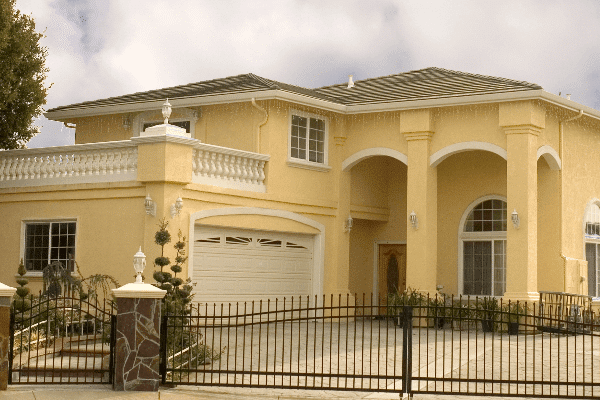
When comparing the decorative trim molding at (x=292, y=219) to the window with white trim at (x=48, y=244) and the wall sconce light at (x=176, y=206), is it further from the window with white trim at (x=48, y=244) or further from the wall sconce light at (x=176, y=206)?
the window with white trim at (x=48, y=244)

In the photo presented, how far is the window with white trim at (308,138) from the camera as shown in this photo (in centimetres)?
2231

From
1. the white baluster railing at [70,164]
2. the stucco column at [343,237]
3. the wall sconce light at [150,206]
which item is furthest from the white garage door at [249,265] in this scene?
the white baluster railing at [70,164]

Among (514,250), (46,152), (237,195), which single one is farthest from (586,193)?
(46,152)

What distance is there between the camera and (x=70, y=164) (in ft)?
65.7

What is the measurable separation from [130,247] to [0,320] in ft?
22.9

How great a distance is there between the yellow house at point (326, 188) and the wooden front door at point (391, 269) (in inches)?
1.6

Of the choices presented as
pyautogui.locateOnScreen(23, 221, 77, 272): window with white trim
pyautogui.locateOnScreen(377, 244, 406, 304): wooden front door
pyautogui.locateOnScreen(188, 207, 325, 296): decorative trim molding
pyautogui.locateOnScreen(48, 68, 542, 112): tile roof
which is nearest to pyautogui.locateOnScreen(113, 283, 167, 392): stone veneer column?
pyautogui.locateOnScreen(188, 207, 325, 296): decorative trim molding

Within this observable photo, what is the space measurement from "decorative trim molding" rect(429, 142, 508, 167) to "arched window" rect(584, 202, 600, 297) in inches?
157

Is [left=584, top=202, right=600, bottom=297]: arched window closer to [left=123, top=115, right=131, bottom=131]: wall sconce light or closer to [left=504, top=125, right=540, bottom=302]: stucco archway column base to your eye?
[left=504, top=125, right=540, bottom=302]: stucco archway column base

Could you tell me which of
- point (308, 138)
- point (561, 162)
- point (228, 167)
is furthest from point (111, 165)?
point (561, 162)

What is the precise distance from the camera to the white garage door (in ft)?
64.2

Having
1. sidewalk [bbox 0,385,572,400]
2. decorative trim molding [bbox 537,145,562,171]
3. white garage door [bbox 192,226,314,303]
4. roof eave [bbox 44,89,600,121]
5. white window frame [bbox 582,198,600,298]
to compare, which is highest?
roof eave [bbox 44,89,600,121]

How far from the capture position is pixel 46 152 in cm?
2045

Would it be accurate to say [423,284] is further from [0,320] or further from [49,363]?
[0,320]
